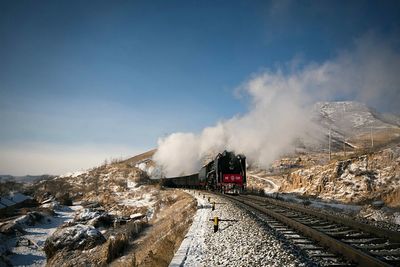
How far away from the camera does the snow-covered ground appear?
1807 cm

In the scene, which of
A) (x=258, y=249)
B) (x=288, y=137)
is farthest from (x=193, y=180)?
(x=288, y=137)

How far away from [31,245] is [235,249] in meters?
19.6

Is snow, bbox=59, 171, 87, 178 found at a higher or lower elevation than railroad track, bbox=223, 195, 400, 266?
higher

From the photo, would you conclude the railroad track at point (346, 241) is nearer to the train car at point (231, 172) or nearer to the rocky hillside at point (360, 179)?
the rocky hillside at point (360, 179)

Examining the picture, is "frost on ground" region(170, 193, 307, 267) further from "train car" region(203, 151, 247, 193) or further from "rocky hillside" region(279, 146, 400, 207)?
"rocky hillside" region(279, 146, 400, 207)

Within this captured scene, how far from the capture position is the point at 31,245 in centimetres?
2111

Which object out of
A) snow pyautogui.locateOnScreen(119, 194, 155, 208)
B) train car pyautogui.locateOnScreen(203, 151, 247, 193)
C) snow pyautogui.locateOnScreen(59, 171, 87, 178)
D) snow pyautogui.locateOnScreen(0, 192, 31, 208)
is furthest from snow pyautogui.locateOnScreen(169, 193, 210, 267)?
snow pyautogui.locateOnScreen(59, 171, 87, 178)

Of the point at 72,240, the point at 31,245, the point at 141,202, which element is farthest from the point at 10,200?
the point at 72,240

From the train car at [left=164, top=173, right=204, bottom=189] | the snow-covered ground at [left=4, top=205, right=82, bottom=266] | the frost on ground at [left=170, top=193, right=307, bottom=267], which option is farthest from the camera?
the train car at [left=164, top=173, right=204, bottom=189]

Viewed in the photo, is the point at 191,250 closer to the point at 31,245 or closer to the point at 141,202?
the point at 31,245

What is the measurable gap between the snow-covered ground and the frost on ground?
13.4 meters

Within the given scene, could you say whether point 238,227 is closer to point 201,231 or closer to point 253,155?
point 201,231

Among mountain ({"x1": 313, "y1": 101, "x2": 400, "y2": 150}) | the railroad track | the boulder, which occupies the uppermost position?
mountain ({"x1": 313, "y1": 101, "x2": 400, "y2": 150})

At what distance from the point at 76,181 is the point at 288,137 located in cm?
6392
